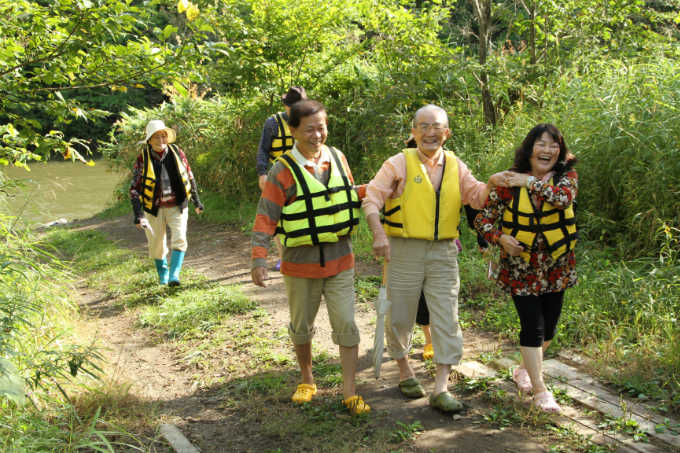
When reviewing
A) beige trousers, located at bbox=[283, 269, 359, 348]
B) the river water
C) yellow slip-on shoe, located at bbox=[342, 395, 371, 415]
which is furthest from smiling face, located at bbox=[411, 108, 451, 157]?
the river water

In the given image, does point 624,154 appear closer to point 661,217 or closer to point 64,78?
point 661,217

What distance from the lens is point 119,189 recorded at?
15328 mm

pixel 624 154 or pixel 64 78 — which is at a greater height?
pixel 64 78

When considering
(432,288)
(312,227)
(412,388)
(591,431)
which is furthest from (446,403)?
(312,227)

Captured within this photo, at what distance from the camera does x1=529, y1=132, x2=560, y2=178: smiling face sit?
346 centimetres

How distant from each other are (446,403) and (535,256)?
1.09 metres

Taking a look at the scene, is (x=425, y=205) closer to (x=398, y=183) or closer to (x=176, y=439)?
(x=398, y=183)

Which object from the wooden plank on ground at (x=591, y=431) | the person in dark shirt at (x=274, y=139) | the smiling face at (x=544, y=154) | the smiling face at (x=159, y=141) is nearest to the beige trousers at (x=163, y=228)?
the smiling face at (x=159, y=141)

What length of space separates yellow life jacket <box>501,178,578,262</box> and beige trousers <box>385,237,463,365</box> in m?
0.48

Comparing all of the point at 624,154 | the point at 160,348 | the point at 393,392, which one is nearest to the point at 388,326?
the point at 393,392

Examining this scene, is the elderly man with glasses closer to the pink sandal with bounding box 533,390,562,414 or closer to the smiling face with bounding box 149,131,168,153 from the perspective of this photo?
the pink sandal with bounding box 533,390,562,414

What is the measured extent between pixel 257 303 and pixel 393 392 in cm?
248

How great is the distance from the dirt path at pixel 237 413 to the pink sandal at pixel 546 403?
0.23 meters

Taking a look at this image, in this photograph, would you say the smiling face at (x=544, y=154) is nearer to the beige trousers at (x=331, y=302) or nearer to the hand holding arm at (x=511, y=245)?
the hand holding arm at (x=511, y=245)
